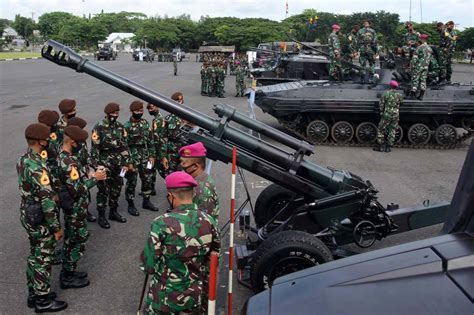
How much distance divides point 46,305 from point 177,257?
2.09 metres

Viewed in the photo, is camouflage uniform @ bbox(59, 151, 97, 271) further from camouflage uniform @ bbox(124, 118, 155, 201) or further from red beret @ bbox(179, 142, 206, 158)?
camouflage uniform @ bbox(124, 118, 155, 201)

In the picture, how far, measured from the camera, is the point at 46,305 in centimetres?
454

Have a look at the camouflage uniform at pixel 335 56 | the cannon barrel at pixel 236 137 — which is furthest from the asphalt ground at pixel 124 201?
the camouflage uniform at pixel 335 56

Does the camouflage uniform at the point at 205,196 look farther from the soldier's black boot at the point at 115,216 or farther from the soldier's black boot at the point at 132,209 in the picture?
the soldier's black boot at the point at 132,209

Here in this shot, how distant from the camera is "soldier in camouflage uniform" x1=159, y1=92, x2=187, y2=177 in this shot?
7398 mm

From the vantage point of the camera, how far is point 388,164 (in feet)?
35.6

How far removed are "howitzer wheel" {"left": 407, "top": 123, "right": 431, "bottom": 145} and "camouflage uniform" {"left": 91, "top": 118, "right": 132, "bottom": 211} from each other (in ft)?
26.8

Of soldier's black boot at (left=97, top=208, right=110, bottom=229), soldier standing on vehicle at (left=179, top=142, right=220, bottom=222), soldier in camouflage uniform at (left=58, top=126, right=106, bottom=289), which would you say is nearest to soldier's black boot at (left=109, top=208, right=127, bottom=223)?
soldier's black boot at (left=97, top=208, right=110, bottom=229)

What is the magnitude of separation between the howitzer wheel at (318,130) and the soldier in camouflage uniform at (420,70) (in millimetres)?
2285

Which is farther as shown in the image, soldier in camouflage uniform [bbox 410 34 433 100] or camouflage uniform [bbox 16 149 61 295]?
soldier in camouflage uniform [bbox 410 34 433 100]

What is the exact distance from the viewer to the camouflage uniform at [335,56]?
14.2 m

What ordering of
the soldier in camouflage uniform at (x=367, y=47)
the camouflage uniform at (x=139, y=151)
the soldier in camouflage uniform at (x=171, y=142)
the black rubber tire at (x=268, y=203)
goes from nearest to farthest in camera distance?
the black rubber tire at (x=268, y=203)
the camouflage uniform at (x=139, y=151)
the soldier in camouflage uniform at (x=171, y=142)
the soldier in camouflage uniform at (x=367, y=47)

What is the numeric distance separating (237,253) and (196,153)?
1.39 m

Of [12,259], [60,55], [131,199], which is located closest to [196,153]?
[60,55]
